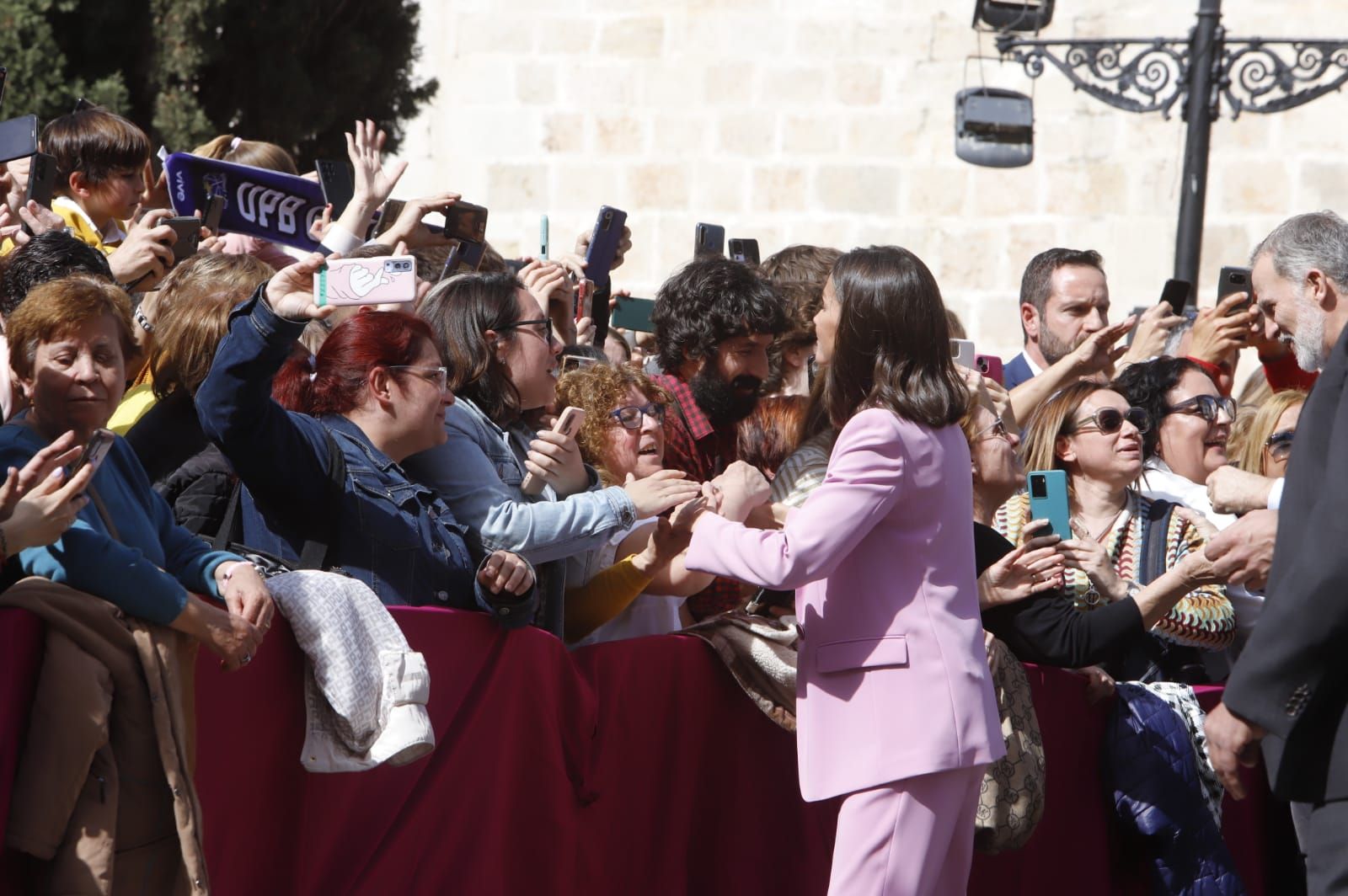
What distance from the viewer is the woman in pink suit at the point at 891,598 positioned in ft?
14.2

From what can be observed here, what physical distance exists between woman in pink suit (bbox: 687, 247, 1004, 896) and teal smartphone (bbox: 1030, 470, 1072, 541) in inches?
33.2

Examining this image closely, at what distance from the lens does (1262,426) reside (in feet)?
22.5

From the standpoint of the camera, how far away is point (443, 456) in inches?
183

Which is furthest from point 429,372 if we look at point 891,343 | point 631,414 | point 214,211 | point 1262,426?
point 1262,426

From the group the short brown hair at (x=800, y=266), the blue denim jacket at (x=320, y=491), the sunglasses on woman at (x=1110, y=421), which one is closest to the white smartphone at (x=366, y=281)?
the blue denim jacket at (x=320, y=491)

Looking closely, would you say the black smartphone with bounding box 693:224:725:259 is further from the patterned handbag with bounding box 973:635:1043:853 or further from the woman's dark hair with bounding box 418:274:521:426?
the patterned handbag with bounding box 973:635:1043:853

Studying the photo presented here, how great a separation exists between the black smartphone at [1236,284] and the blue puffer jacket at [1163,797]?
2368 mm

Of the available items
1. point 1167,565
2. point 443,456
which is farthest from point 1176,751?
point 443,456

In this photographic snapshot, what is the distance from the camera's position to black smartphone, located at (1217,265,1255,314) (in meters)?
7.50

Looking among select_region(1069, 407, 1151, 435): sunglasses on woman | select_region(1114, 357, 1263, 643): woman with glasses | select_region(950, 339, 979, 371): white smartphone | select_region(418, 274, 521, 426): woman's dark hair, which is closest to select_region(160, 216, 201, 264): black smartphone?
select_region(418, 274, 521, 426): woman's dark hair

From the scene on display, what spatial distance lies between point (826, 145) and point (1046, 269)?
436 cm

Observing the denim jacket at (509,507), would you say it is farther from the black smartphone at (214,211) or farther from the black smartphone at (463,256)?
the black smartphone at (463,256)

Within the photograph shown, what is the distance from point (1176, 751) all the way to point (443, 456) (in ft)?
8.14

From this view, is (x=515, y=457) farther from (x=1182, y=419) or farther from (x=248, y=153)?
(x=1182, y=419)
